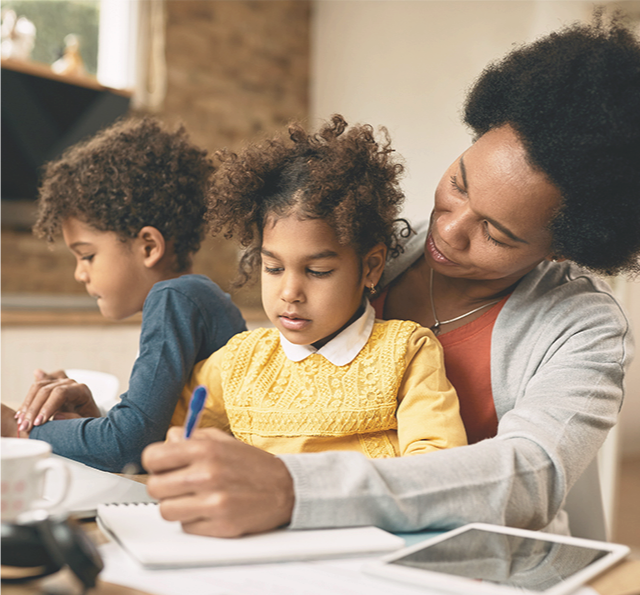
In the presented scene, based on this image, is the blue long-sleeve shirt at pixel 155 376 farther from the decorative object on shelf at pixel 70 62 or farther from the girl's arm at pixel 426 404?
the decorative object on shelf at pixel 70 62

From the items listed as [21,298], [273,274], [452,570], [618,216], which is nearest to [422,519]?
[452,570]

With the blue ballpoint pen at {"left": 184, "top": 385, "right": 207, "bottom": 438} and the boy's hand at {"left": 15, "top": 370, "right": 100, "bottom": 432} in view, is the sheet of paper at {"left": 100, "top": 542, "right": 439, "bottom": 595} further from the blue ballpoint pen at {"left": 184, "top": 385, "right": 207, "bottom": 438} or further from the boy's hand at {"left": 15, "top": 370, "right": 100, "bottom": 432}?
the boy's hand at {"left": 15, "top": 370, "right": 100, "bottom": 432}

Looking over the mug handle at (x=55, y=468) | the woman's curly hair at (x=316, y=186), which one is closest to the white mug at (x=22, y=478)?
the mug handle at (x=55, y=468)

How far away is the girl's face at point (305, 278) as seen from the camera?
39.1 inches

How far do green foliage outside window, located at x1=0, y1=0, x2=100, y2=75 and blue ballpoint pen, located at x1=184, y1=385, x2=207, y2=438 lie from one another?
3445mm

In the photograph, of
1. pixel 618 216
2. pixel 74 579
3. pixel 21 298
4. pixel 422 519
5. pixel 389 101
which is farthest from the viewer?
pixel 389 101

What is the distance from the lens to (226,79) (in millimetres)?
4270

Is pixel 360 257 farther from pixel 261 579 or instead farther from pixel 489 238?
pixel 261 579

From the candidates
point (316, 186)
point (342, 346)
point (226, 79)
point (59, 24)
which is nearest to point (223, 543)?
point (342, 346)

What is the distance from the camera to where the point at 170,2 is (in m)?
3.95

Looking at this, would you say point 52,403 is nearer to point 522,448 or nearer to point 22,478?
point 22,478

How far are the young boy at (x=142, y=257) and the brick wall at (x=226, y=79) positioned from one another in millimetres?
2327

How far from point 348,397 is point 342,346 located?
0.27ft

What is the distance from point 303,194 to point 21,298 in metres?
2.73
